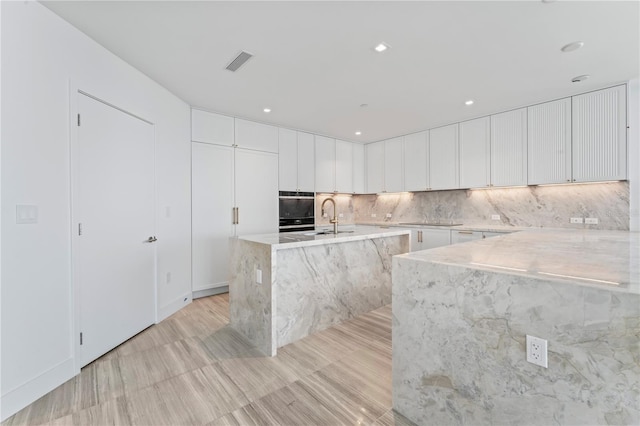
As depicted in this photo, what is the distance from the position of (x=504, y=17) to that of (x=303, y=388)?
9.85 feet

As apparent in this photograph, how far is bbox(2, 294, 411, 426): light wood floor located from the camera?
1.59 meters

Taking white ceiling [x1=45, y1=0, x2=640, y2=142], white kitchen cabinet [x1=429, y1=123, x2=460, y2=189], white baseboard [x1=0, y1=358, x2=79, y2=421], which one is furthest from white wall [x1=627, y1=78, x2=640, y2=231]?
white baseboard [x1=0, y1=358, x2=79, y2=421]

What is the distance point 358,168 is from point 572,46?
12.9ft

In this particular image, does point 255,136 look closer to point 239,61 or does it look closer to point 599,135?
point 239,61

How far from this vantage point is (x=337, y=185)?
560 centimetres

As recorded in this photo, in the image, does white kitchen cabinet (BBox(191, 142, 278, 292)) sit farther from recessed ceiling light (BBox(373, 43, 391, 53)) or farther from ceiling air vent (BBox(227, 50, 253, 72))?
recessed ceiling light (BBox(373, 43, 391, 53))

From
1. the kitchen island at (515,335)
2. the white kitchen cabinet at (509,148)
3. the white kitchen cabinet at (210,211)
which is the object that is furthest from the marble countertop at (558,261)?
the white kitchen cabinet at (210,211)

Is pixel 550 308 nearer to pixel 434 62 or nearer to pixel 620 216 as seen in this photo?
pixel 434 62

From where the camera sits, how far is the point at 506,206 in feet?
14.1

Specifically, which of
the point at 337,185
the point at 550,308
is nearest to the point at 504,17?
the point at 550,308

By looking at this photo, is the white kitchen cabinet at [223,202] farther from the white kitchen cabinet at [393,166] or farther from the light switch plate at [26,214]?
the white kitchen cabinet at [393,166]

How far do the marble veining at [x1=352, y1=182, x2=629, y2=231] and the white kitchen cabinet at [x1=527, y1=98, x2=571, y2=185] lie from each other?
1.12 feet

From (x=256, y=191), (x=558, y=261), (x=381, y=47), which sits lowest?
(x=558, y=261)

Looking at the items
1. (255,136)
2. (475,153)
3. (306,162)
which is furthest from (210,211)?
(475,153)
